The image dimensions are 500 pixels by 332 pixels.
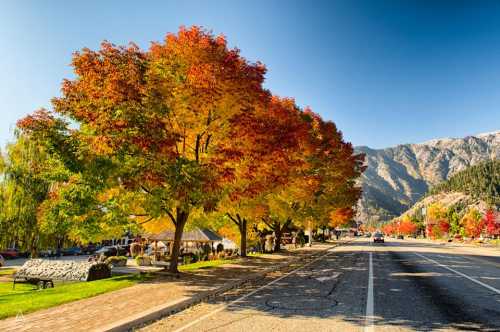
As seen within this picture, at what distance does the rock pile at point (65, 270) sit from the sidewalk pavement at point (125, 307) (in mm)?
4656

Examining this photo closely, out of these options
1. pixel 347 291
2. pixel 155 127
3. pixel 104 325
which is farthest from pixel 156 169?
pixel 347 291

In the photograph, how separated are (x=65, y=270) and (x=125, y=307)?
10.5 metres

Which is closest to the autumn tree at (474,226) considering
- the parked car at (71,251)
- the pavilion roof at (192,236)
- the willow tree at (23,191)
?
the pavilion roof at (192,236)

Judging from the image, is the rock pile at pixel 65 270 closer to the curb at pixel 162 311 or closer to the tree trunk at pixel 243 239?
the curb at pixel 162 311

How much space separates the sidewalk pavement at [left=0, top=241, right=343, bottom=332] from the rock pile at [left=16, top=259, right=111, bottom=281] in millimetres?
4656

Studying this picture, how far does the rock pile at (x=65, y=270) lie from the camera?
18.4 m

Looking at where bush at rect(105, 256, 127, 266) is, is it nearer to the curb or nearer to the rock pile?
the rock pile

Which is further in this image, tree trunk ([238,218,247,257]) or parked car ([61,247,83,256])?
parked car ([61,247,83,256])

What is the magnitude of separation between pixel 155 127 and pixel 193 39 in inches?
171

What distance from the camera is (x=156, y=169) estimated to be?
14.1 m

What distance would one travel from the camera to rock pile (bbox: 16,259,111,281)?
18.4 meters

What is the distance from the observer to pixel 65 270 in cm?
1862

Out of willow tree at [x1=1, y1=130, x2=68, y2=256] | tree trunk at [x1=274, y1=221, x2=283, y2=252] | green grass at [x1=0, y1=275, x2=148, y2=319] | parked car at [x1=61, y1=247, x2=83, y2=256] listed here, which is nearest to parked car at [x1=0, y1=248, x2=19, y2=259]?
parked car at [x1=61, y1=247, x2=83, y2=256]

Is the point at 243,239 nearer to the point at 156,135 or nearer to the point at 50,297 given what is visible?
the point at 156,135
